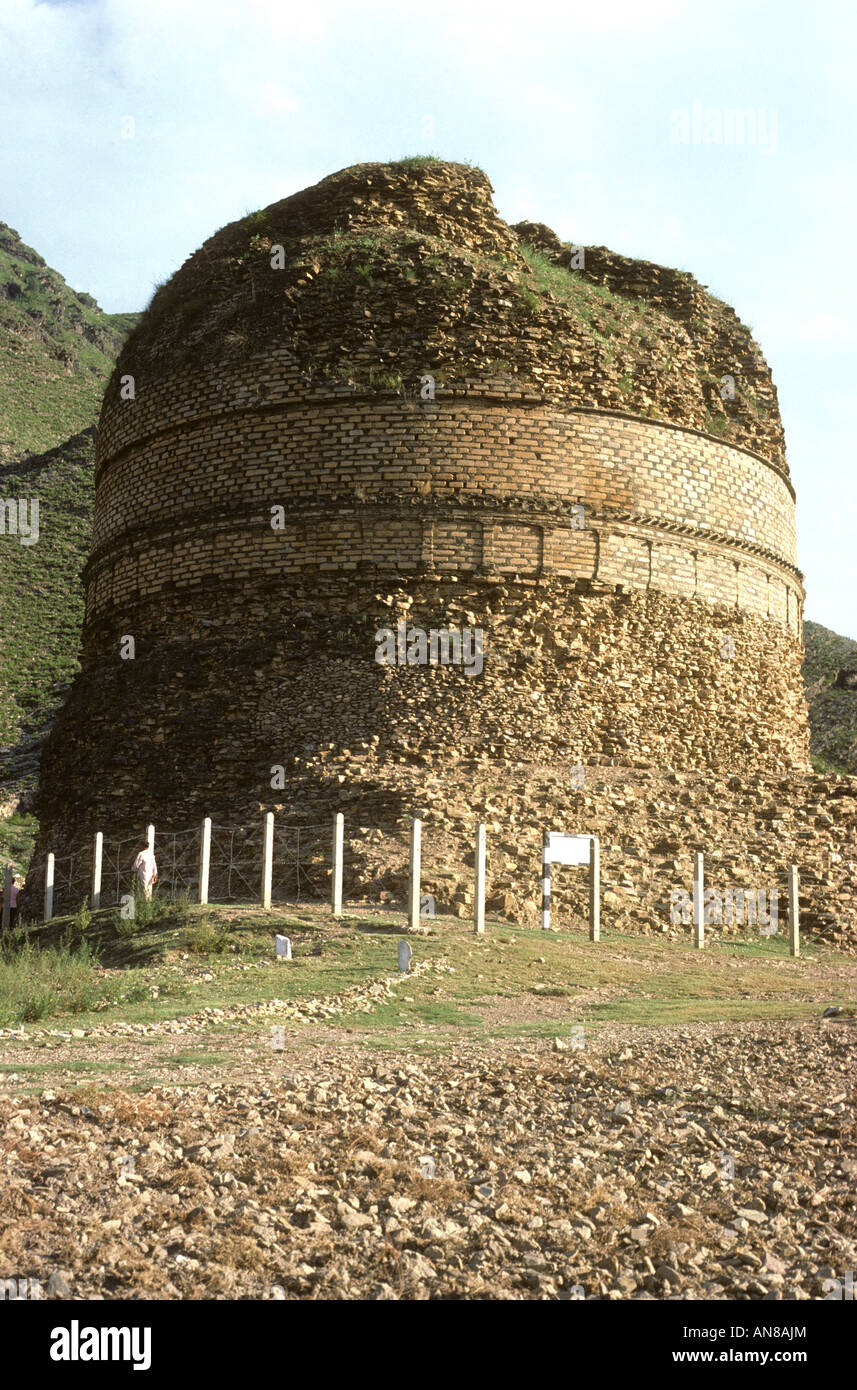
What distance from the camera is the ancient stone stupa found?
1594 centimetres

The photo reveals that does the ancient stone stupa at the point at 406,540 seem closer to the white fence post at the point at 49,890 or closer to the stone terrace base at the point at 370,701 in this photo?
the stone terrace base at the point at 370,701

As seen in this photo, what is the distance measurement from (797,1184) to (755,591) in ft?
48.8

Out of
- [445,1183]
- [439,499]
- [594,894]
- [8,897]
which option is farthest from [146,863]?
[445,1183]

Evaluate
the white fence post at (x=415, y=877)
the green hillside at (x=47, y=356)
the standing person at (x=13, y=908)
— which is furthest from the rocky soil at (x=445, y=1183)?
the green hillside at (x=47, y=356)

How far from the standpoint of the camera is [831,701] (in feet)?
131

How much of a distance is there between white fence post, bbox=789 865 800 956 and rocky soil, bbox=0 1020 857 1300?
732 cm

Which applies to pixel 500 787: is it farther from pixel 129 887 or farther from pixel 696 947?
pixel 129 887

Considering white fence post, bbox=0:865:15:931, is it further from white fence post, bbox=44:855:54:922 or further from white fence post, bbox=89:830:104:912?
white fence post, bbox=89:830:104:912

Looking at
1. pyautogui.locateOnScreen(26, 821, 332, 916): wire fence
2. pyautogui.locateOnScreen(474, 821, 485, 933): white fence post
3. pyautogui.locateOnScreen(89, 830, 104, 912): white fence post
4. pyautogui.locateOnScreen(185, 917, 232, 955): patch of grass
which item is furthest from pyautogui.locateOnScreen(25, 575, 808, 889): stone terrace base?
pyautogui.locateOnScreen(185, 917, 232, 955): patch of grass

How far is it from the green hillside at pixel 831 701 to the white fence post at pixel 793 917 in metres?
18.1

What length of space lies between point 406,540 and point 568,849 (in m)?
5.49
